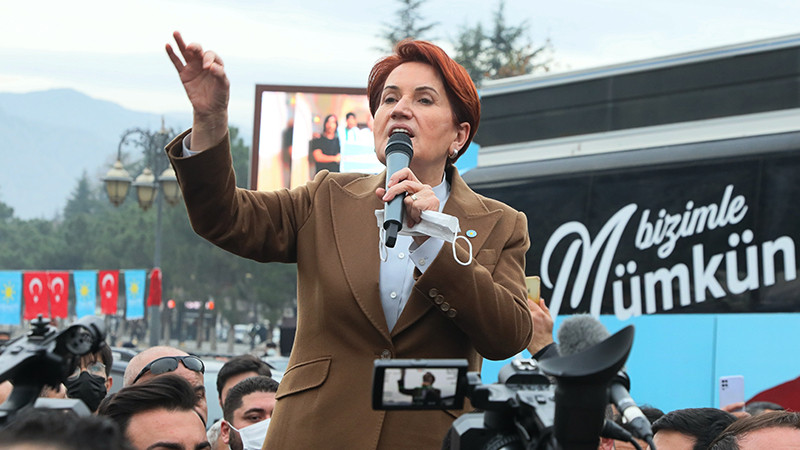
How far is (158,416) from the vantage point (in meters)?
3.42

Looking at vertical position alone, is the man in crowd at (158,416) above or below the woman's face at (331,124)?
below

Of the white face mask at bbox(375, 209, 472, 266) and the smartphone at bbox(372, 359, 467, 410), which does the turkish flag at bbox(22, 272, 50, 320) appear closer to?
the white face mask at bbox(375, 209, 472, 266)

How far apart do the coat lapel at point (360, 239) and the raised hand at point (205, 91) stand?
15.4 inches

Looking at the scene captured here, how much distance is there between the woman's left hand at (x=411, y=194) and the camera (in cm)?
208

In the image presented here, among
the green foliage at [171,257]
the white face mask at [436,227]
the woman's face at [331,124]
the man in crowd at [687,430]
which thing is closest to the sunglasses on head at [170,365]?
the man in crowd at [687,430]

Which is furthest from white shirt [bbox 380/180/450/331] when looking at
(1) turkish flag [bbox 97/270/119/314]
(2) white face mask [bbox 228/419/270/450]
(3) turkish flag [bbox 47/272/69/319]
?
(3) turkish flag [bbox 47/272/69/319]

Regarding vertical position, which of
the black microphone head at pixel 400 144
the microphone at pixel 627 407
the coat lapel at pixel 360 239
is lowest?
the microphone at pixel 627 407

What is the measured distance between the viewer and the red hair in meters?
2.56

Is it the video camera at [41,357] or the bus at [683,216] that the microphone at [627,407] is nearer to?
the video camera at [41,357]

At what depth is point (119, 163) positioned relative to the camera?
18594 millimetres

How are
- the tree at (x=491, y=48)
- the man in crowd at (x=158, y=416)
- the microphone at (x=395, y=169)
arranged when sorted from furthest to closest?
the tree at (x=491, y=48)
the man in crowd at (x=158, y=416)
the microphone at (x=395, y=169)

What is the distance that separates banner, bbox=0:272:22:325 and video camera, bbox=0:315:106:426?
981 inches

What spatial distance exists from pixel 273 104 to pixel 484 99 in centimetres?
588

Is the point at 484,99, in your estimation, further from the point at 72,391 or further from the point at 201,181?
the point at 201,181
